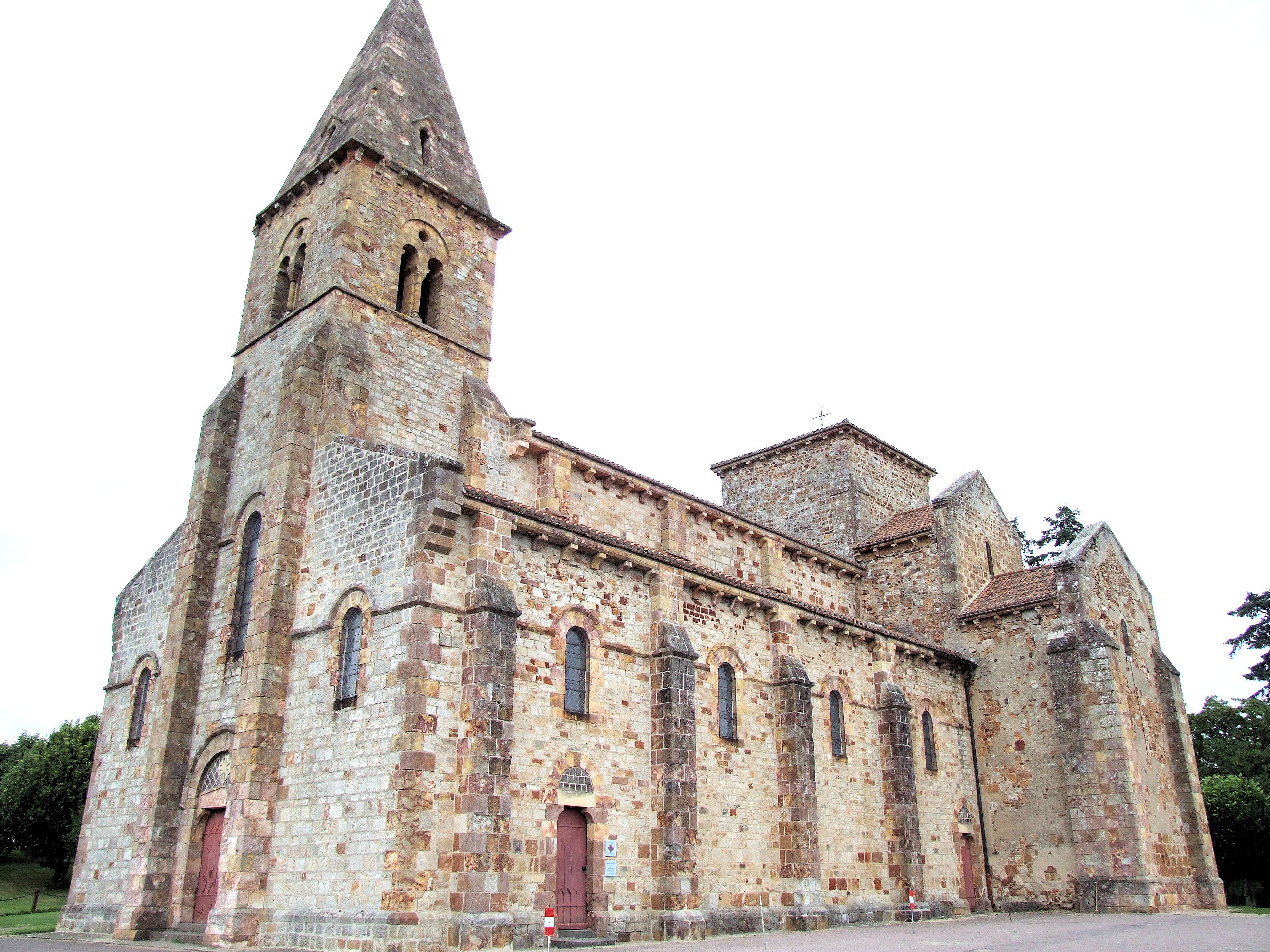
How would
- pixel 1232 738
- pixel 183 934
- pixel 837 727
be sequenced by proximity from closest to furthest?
pixel 183 934, pixel 837 727, pixel 1232 738

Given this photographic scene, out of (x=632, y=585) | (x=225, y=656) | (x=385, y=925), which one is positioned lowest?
(x=385, y=925)

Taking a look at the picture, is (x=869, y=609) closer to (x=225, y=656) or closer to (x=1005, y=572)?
(x=1005, y=572)

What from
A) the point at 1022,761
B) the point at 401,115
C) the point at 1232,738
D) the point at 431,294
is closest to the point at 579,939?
the point at 431,294

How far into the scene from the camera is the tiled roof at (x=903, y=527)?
1246 inches

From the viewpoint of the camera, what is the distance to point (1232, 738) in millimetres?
56219

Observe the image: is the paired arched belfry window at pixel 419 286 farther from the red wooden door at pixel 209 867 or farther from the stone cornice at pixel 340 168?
the red wooden door at pixel 209 867

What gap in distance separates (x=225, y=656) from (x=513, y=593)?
6789 mm

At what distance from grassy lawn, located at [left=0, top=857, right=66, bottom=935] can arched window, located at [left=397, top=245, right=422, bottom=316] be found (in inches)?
632

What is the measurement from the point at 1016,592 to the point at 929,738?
6.10 m

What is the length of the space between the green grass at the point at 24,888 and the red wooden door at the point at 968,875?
91.1 feet

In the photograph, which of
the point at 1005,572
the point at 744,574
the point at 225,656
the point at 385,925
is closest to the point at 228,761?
the point at 225,656

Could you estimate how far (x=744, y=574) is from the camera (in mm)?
27297

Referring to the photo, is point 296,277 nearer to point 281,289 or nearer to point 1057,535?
point 281,289

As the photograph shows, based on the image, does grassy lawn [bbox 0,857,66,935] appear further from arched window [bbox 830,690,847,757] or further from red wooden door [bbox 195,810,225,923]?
arched window [bbox 830,690,847,757]
